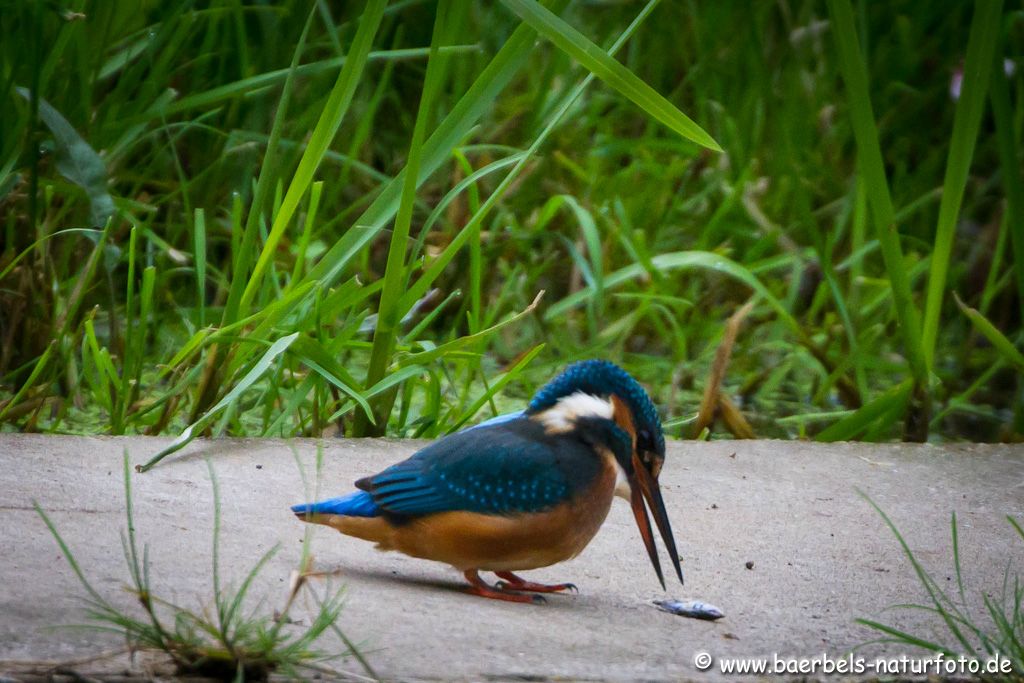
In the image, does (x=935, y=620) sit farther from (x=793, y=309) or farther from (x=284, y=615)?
(x=793, y=309)

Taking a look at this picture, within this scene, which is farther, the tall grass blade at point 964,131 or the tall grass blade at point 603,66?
the tall grass blade at point 964,131

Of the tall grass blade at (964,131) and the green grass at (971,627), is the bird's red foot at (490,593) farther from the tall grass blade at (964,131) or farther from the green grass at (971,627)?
the tall grass blade at (964,131)

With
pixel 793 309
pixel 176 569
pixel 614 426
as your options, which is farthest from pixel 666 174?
Result: pixel 176 569

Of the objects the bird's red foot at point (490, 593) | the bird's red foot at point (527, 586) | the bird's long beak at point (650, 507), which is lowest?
the bird's red foot at point (527, 586)

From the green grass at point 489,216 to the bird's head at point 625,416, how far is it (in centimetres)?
69

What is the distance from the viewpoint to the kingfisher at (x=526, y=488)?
2266 mm

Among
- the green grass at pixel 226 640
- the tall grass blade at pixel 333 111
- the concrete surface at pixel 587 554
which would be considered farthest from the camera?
the tall grass blade at pixel 333 111

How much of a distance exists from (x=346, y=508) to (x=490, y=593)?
287mm

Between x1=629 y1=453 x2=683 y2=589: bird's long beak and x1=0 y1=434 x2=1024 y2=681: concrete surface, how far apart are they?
0.10 meters

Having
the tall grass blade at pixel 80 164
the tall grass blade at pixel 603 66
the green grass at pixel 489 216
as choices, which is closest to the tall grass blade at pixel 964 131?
the green grass at pixel 489 216

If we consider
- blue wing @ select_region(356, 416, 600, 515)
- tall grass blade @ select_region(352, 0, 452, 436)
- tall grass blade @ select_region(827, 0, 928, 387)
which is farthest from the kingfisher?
tall grass blade @ select_region(827, 0, 928, 387)

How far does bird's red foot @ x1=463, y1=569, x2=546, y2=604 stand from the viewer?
2.34 m

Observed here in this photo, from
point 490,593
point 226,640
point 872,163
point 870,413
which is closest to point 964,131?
point 872,163

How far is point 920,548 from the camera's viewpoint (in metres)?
2.71
